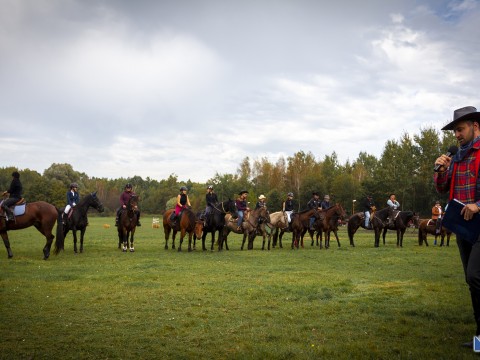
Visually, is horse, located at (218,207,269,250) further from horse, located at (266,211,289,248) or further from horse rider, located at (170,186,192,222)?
horse rider, located at (170,186,192,222)

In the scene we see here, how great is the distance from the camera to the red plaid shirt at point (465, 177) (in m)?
5.65

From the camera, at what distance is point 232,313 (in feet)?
26.2

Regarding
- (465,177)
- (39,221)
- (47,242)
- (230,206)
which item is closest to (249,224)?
(230,206)

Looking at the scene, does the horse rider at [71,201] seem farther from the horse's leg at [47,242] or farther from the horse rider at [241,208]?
the horse rider at [241,208]

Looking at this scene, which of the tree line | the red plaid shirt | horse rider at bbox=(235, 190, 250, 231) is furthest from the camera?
the tree line

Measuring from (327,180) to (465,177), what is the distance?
66.8m

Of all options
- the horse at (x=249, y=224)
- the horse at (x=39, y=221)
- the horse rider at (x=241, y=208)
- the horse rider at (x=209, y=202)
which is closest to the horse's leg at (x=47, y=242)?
the horse at (x=39, y=221)

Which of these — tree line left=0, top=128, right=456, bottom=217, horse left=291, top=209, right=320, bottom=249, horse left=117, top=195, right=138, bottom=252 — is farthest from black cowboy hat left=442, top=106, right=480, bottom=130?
tree line left=0, top=128, right=456, bottom=217

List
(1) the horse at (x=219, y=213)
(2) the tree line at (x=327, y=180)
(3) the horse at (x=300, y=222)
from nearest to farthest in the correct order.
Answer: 1. (1) the horse at (x=219, y=213)
2. (3) the horse at (x=300, y=222)
3. (2) the tree line at (x=327, y=180)

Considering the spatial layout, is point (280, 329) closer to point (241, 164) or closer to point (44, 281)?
point (44, 281)

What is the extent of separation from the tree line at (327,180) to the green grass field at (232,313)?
2917 centimetres

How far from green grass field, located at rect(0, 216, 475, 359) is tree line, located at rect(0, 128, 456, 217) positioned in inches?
1148

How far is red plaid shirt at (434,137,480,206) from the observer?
5648 millimetres

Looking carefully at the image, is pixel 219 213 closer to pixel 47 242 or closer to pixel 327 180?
pixel 47 242
